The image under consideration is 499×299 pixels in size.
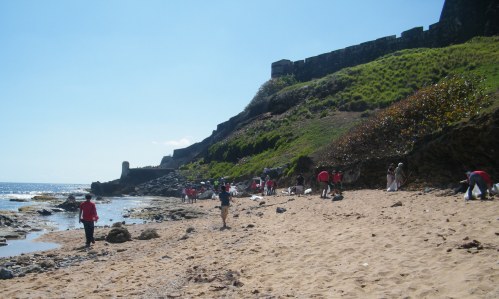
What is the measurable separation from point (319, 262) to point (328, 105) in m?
51.7

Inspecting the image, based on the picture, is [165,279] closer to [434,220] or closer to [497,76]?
[434,220]

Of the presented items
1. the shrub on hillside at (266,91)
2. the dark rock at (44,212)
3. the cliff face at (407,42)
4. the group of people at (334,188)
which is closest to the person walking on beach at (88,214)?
the group of people at (334,188)

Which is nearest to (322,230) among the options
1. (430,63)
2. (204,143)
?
(430,63)

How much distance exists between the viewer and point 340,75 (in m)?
65.8

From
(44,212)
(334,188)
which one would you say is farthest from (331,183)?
(44,212)

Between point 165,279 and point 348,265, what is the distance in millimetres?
4261

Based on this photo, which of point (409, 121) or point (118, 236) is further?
point (409, 121)

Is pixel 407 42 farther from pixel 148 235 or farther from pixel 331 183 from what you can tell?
pixel 148 235

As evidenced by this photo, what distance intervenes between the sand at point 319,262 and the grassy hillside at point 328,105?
67.5 ft

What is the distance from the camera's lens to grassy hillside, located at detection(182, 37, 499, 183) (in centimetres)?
4388

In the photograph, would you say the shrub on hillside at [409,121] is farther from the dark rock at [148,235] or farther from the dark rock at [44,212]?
the dark rock at [44,212]

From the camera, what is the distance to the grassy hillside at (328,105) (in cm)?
4388

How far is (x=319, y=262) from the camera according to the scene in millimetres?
8875

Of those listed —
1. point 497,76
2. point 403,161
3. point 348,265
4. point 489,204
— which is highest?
point 497,76
